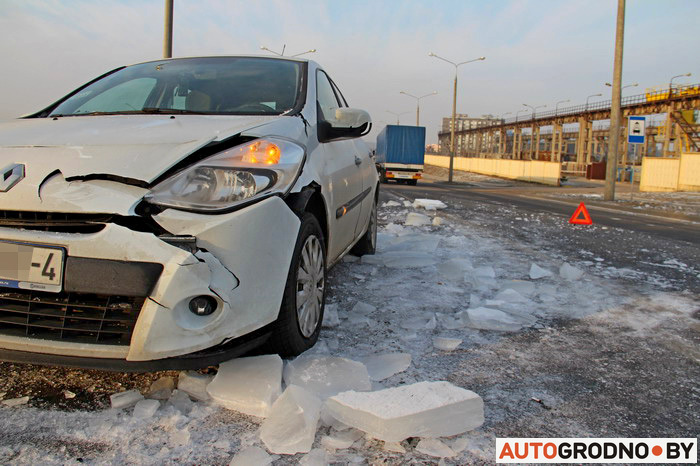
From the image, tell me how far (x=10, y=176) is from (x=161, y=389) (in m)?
0.98

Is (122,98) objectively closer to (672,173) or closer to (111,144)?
(111,144)

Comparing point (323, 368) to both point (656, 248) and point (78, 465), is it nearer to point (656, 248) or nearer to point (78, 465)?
point (78, 465)

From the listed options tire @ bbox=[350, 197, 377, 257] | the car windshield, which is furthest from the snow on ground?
the car windshield

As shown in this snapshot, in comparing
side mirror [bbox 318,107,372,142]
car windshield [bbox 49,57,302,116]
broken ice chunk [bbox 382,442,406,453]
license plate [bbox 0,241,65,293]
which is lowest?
broken ice chunk [bbox 382,442,406,453]

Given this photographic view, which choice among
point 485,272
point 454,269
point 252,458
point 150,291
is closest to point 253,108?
point 150,291

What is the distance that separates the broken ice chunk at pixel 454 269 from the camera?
4.23 m

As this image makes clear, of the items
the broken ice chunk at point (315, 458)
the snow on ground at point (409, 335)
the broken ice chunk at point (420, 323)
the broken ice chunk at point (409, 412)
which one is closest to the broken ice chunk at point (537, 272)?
the snow on ground at point (409, 335)

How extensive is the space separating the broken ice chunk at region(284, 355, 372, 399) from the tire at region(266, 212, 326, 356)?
4.2 inches

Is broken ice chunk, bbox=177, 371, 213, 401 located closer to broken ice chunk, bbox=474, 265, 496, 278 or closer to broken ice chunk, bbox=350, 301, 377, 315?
broken ice chunk, bbox=350, 301, 377, 315

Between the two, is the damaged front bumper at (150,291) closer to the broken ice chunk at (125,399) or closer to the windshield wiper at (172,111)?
the broken ice chunk at (125,399)

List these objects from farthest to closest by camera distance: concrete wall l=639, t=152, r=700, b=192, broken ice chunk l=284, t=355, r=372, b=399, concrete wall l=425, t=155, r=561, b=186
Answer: concrete wall l=425, t=155, r=561, b=186
concrete wall l=639, t=152, r=700, b=192
broken ice chunk l=284, t=355, r=372, b=399

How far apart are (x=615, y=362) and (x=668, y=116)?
41.0 metres

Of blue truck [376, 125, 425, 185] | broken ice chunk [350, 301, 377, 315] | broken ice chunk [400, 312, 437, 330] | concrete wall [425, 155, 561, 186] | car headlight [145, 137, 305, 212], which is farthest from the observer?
concrete wall [425, 155, 561, 186]

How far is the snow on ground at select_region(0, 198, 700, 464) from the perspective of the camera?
1.70m
